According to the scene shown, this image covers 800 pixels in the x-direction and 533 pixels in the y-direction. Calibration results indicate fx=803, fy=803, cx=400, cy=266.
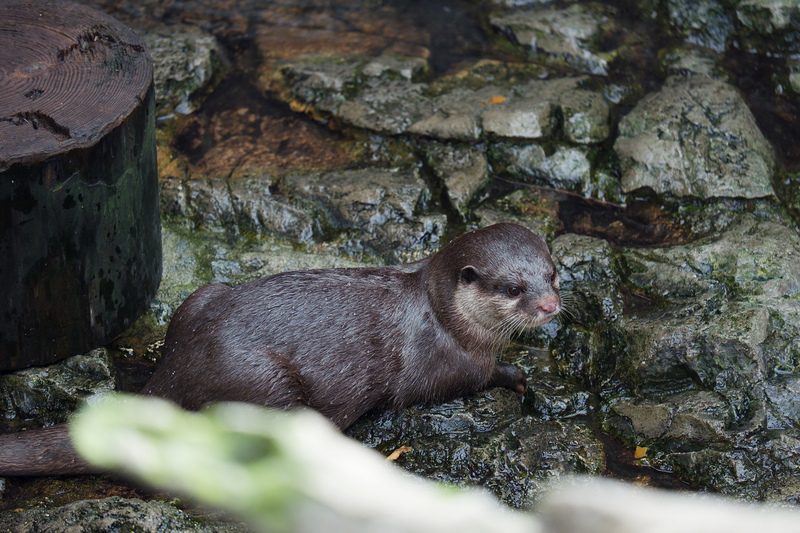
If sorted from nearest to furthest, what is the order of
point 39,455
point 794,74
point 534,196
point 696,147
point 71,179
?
point 39,455 < point 71,179 < point 534,196 < point 696,147 < point 794,74

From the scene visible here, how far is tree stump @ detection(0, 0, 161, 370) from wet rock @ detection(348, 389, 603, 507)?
3.91 feet

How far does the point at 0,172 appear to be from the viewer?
2.69m

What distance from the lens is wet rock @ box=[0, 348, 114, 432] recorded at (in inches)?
123

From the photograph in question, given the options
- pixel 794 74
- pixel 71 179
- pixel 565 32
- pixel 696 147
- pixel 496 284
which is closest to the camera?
pixel 71 179

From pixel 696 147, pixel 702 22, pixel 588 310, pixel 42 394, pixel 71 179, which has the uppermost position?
pixel 702 22

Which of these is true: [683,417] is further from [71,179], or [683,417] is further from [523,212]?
[71,179]

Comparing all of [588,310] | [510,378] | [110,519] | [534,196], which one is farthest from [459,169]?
[110,519]

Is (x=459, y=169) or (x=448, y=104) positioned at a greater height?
(x=448, y=104)

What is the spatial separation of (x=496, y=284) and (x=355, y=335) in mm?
588

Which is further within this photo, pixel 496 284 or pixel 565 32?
pixel 565 32

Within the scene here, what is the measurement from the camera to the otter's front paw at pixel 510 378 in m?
3.33

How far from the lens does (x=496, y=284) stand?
3146 mm

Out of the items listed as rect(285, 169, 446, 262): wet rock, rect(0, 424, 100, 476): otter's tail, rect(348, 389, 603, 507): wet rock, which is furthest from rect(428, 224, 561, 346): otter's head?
rect(0, 424, 100, 476): otter's tail

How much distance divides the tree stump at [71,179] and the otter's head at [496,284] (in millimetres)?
1285
